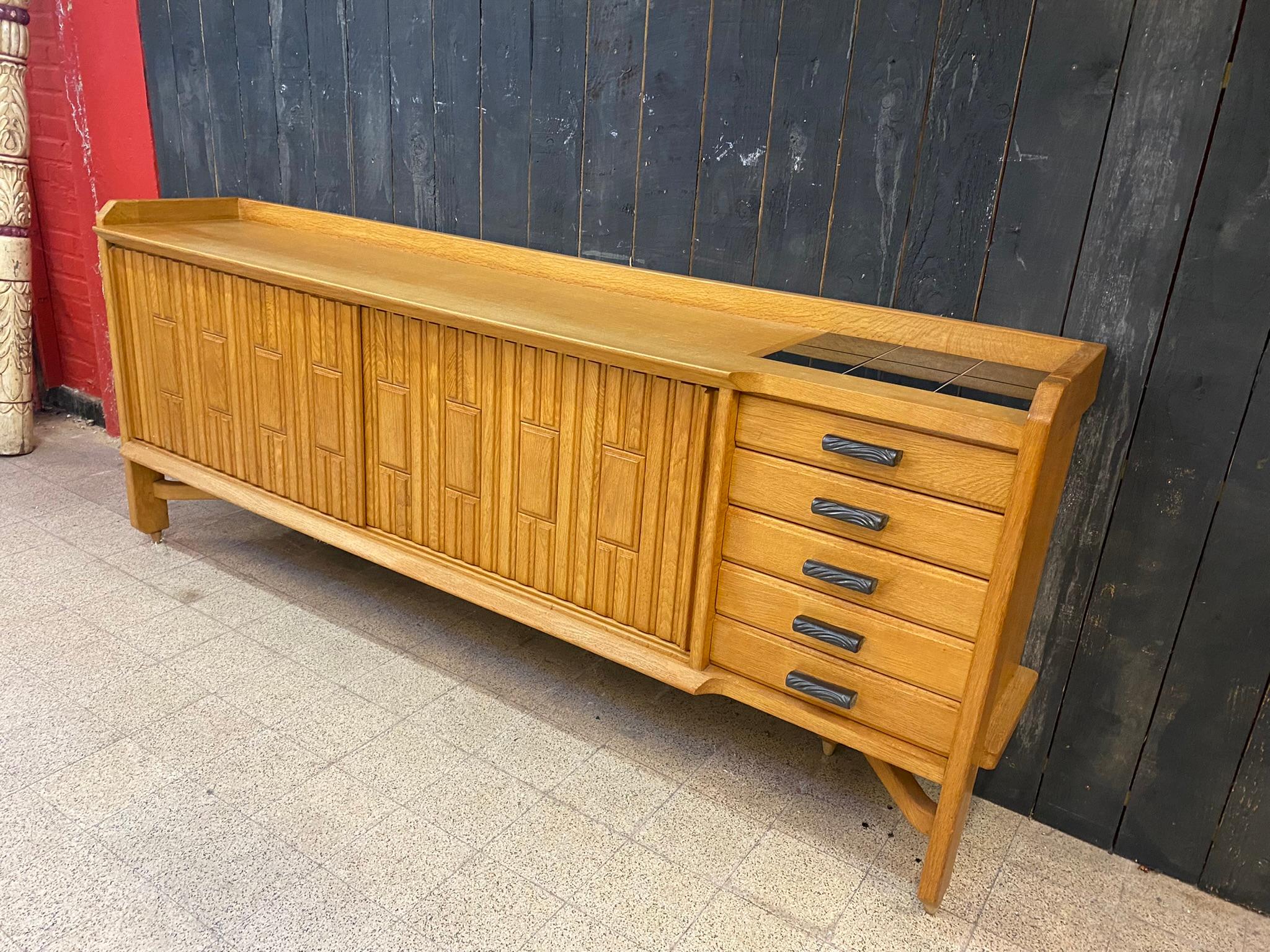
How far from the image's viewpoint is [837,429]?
1688mm

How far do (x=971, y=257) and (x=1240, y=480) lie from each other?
64cm

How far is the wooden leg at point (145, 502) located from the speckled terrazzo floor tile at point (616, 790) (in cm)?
169

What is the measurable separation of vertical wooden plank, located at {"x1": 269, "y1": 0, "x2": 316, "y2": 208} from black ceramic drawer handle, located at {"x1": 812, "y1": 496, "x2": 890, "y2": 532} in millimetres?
2013

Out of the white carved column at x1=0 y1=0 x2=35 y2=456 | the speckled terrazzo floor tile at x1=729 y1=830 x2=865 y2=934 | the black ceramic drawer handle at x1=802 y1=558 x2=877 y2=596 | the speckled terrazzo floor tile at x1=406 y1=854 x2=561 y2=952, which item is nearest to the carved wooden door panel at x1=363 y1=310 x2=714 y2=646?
the black ceramic drawer handle at x1=802 y1=558 x2=877 y2=596

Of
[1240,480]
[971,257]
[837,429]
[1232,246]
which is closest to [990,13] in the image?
[971,257]

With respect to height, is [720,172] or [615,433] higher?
[720,172]

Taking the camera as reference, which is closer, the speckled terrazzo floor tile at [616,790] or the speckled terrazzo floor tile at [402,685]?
the speckled terrazzo floor tile at [616,790]

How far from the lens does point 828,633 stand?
1.78 metres

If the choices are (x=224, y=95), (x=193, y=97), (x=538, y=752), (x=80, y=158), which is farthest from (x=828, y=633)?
(x=80, y=158)

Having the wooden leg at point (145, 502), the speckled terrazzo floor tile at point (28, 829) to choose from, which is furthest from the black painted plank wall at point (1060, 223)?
the speckled terrazzo floor tile at point (28, 829)

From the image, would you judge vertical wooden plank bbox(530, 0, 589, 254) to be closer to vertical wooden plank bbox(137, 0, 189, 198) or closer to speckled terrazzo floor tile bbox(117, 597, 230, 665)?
speckled terrazzo floor tile bbox(117, 597, 230, 665)

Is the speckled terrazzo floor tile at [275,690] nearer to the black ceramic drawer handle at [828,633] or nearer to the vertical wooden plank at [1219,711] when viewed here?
the black ceramic drawer handle at [828,633]

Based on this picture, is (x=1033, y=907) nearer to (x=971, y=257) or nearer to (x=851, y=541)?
(x=851, y=541)

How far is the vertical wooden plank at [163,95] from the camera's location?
3154 millimetres
